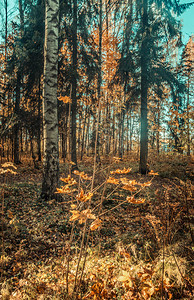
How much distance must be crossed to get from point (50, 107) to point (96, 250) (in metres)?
3.23

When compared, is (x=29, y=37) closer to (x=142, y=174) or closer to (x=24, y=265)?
(x=142, y=174)

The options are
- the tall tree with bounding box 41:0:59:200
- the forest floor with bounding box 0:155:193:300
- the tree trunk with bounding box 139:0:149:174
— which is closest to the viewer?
the forest floor with bounding box 0:155:193:300

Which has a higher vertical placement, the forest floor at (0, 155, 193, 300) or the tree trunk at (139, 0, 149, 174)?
the tree trunk at (139, 0, 149, 174)

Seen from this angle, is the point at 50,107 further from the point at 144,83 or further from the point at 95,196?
the point at 144,83

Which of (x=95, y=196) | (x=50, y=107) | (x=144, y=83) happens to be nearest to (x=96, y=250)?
(x=95, y=196)

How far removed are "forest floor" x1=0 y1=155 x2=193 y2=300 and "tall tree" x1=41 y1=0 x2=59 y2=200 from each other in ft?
1.82

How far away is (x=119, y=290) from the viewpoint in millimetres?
1502

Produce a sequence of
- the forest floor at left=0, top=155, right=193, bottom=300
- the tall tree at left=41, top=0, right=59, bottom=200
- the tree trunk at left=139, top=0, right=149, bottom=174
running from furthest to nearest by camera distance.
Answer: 1. the tree trunk at left=139, top=0, right=149, bottom=174
2. the tall tree at left=41, top=0, right=59, bottom=200
3. the forest floor at left=0, top=155, right=193, bottom=300

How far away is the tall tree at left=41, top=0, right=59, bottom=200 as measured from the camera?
404cm

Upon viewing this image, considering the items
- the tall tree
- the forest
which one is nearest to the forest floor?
the forest

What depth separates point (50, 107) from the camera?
13.4 feet

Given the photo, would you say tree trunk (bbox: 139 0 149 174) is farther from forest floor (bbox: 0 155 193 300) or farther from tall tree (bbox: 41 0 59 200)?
tall tree (bbox: 41 0 59 200)

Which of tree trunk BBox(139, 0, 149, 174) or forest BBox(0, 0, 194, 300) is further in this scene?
tree trunk BBox(139, 0, 149, 174)

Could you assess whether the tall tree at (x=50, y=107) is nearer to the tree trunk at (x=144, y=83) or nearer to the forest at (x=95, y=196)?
the forest at (x=95, y=196)
